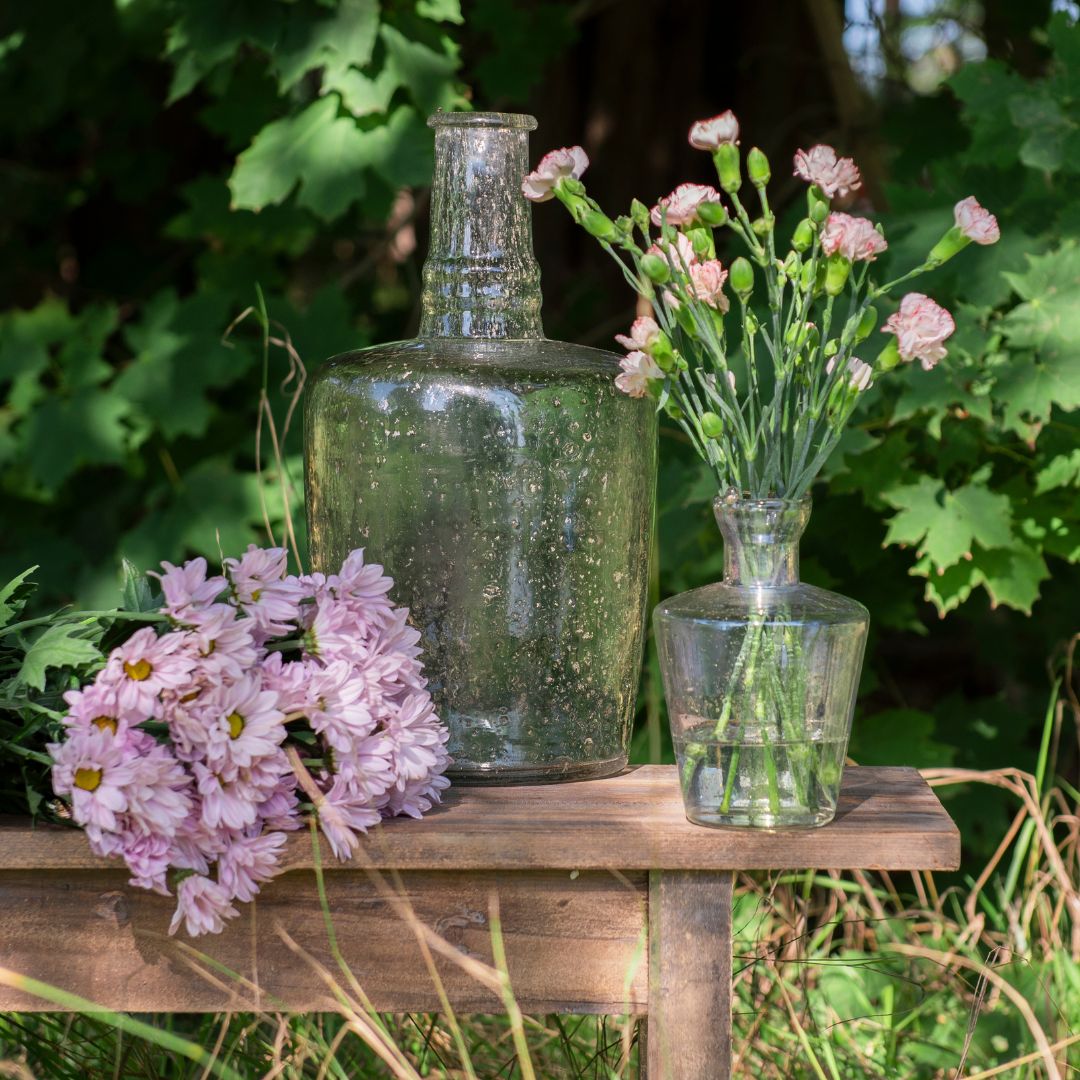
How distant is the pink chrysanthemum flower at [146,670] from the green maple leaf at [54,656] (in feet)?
0.15

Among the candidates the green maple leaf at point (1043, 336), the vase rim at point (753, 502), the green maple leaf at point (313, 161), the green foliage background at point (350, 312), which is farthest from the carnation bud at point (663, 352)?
the green maple leaf at point (313, 161)


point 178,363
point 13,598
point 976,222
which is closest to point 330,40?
point 178,363

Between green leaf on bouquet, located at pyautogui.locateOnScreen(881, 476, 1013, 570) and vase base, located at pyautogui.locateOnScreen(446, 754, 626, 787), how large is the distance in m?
0.82

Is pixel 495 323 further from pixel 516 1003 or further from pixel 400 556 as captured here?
pixel 516 1003

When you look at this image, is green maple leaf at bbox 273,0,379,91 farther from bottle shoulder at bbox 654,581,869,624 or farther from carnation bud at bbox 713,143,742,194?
bottle shoulder at bbox 654,581,869,624

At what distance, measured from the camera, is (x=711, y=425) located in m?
1.07

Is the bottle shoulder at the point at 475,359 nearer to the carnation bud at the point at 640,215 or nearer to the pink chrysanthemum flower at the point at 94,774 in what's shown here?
the carnation bud at the point at 640,215

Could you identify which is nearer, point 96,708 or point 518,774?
point 96,708

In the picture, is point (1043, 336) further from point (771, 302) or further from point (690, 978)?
point (690, 978)

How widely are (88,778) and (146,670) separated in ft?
0.26

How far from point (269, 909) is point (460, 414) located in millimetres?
398

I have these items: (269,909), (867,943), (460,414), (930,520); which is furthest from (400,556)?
(867,943)

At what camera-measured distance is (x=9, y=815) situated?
44.1 inches

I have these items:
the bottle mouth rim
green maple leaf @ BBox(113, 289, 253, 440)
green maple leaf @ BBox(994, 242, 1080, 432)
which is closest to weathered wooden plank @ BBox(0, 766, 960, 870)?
the bottle mouth rim
